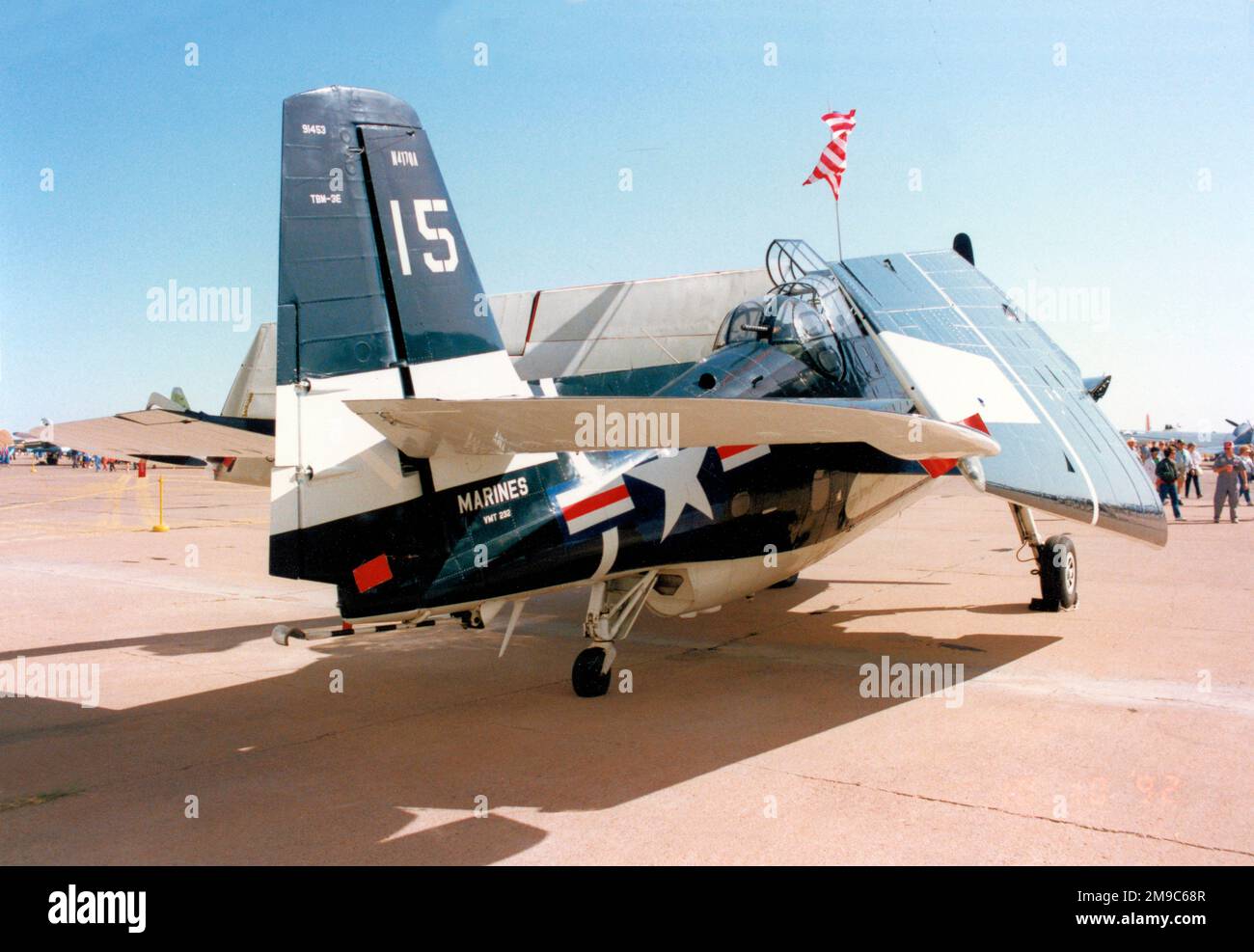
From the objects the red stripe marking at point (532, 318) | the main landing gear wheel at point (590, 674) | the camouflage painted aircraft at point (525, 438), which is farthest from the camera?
the red stripe marking at point (532, 318)

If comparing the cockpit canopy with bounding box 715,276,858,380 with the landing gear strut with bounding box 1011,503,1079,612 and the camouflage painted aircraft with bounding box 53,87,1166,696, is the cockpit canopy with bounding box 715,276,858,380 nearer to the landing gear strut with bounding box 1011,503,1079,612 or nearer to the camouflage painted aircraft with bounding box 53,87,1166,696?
the camouflage painted aircraft with bounding box 53,87,1166,696

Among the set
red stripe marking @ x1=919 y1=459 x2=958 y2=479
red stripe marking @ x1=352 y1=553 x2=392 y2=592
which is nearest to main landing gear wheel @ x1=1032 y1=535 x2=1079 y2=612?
red stripe marking @ x1=919 y1=459 x2=958 y2=479

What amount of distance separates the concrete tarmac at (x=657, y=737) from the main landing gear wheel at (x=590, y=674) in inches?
4.4

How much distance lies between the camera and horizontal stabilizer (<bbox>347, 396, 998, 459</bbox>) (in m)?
5.19

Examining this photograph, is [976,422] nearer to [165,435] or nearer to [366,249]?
[366,249]

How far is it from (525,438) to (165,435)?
3220 millimetres

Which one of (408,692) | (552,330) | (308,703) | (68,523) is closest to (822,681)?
(408,692)

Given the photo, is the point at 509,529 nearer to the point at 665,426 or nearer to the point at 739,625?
the point at 665,426

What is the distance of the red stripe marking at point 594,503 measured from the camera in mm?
7527

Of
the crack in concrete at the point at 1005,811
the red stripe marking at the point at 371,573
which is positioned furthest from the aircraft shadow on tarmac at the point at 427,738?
the red stripe marking at the point at 371,573

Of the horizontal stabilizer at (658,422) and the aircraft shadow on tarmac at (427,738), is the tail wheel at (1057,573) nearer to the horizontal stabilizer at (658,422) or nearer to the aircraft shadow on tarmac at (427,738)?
the aircraft shadow on tarmac at (427,738)

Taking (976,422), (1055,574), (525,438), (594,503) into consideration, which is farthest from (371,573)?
(1055,574)

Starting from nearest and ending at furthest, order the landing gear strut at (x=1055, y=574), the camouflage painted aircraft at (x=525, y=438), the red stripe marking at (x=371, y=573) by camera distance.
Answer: the camouflage painted aircraft at (x=525, y=438)
the red stripe marking at (x=371, y=573)
the landing gear strut at (x=1055, y=574)
